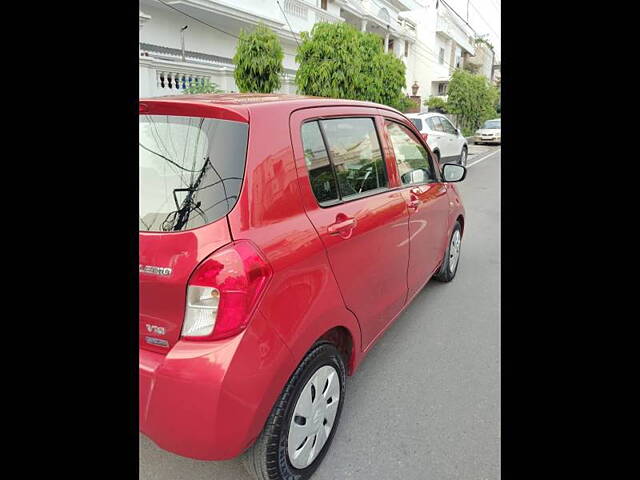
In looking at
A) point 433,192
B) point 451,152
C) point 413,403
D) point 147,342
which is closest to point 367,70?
point 451,152

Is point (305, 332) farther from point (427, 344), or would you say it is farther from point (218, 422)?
point (427, 344)

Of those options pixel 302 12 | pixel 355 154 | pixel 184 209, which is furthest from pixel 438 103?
pixel 184 209

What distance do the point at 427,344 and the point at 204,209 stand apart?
6.97 feet

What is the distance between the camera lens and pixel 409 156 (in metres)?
3.04

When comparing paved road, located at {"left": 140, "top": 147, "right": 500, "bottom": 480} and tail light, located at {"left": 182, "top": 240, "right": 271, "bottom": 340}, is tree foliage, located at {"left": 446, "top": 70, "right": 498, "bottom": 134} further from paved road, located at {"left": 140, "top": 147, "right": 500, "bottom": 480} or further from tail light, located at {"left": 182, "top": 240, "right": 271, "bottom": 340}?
tail light, located at {"left": 182, "top": 240, "right": 271, "bottom": 340}

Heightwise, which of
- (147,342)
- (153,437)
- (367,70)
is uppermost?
(367,70)

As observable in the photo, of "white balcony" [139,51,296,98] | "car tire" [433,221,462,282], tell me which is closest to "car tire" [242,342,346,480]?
"car tire" [433,221,462,282]

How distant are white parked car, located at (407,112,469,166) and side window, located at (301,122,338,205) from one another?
8647 mm

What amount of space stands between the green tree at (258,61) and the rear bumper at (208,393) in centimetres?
804

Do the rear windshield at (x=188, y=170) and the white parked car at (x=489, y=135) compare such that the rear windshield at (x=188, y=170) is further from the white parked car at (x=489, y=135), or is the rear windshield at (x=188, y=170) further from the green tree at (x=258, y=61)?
the white parked car at (x=489, y=135)

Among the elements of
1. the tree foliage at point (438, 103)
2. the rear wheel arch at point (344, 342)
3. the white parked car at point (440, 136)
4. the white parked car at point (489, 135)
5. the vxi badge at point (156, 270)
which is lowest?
the rear wheel arch at point (344, 342)

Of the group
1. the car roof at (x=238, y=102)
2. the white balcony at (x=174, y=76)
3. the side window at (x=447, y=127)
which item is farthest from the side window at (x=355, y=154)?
the side window at (x=447, y=127)

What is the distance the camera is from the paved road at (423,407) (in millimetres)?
1979
